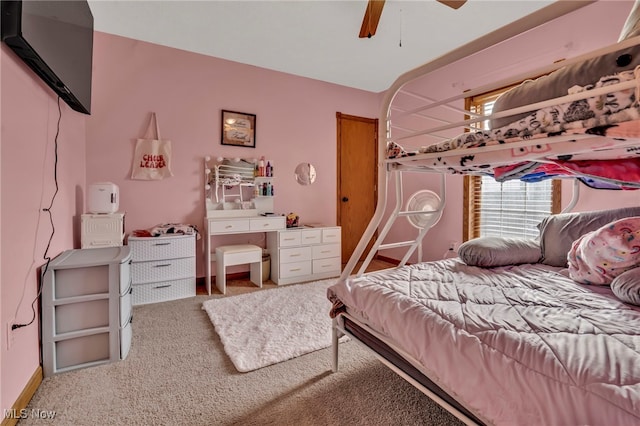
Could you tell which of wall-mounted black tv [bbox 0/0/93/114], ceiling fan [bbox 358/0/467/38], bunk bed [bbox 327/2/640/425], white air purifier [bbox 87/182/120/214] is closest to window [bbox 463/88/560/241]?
ceiling fan [bbox 358/0/467/38]

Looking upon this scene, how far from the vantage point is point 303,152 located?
4.01 metres

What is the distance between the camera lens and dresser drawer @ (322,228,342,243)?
12.0ft

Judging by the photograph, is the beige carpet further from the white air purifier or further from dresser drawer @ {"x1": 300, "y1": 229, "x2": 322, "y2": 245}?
dresser drawer @ {"x1": 300, "y1": 229, "x2": 322, "y2": 245}

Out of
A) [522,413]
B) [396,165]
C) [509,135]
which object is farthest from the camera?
[396,165]

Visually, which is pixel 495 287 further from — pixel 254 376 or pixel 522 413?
pixel 254 376

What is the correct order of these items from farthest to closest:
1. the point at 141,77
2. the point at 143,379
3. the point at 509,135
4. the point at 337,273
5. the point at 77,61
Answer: the point at 337,273 → the point at 141,77 → the point at 77,61 → the point at 143,379 → the point at 509,135

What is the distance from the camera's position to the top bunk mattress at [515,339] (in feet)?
2.31

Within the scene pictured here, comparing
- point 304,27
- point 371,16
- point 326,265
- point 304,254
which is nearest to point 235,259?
point 304,254

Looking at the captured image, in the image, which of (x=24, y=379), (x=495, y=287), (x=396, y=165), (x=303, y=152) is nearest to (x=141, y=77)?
(x=303, y=152)

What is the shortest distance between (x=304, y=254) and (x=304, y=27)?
2.40 metres

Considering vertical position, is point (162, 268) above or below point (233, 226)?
below

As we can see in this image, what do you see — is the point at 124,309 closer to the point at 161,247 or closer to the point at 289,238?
the point at 161,247

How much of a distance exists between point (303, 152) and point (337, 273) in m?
1.71

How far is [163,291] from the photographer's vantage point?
9.29ft
